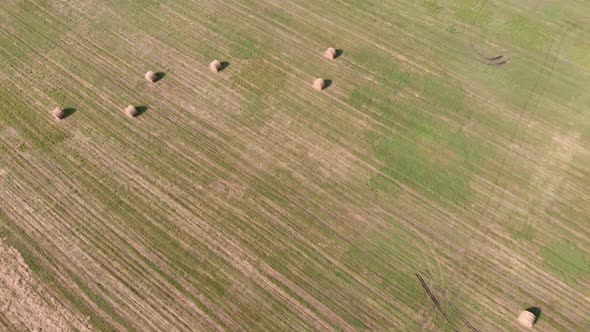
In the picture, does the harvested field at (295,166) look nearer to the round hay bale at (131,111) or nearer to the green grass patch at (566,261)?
the green grass patch at (566,261)

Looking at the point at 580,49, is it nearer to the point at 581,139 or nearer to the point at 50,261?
the point at 581,139

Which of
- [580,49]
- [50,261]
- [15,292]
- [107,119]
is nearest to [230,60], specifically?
[107,119]

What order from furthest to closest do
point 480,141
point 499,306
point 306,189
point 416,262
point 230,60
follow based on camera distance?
point 230,60, point 480,141, point 306,189, point 416,262, point 499,306

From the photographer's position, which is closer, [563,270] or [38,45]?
[563,270]

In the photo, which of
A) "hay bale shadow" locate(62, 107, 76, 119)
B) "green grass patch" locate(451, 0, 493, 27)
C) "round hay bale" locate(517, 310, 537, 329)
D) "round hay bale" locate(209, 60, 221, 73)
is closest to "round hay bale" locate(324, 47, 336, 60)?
"round hay bale" locate(209, 60, 221, 73)

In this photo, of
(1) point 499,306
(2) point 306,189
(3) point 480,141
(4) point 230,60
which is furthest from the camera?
(4) point 230,60

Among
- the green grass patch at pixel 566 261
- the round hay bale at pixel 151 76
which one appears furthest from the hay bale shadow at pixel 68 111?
the green grass patch at pixel 566 261
